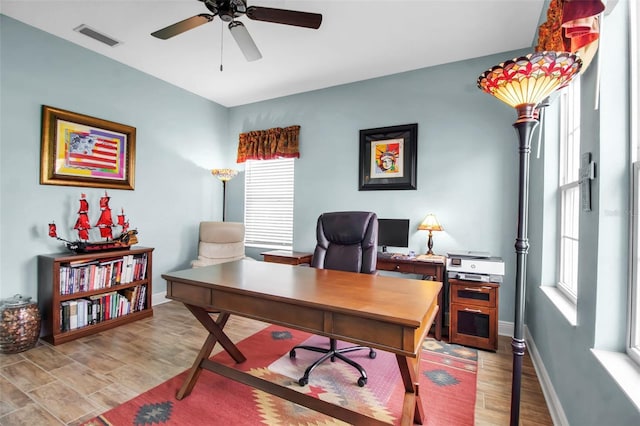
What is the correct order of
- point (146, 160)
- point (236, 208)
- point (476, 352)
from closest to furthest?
point (476, 352)
point (146, 160)
point (236, 208)

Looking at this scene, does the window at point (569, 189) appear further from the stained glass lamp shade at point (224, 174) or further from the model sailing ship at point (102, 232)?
the model sailing ship at point (102, 232)

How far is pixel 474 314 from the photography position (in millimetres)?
2770

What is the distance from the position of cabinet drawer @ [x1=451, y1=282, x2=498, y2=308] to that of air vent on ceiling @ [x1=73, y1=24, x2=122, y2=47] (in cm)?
402

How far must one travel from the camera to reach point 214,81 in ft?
13.0

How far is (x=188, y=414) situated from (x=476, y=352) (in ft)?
7.56

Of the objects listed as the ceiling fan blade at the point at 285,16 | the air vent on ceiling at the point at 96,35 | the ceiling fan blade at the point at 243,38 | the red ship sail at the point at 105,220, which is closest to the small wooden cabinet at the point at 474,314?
the ceiling fan blade at the point at 285,16

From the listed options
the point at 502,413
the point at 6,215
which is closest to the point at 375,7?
the point at 502,413

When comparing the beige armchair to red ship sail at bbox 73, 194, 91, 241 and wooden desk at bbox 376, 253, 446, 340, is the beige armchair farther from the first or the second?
wooden desk at bbox 376, 253, 446, 340

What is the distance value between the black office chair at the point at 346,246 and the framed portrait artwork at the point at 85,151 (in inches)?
101

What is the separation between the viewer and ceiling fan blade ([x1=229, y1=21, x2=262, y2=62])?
213 centimetres

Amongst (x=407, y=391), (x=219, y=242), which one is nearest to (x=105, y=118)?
(x=219, y=242)

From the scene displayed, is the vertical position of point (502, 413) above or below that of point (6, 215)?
below

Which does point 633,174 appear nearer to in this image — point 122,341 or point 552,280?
point 552,280

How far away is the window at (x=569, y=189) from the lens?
6.64 ft
